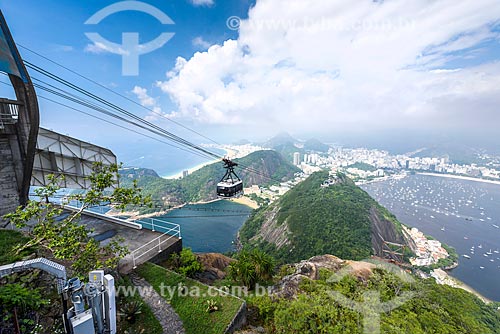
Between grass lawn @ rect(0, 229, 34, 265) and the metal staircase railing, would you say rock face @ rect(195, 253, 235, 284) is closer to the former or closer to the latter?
grass lawn @ rect(0, 229, 34, 265)

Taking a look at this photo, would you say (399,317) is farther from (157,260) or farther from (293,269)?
(157,260)

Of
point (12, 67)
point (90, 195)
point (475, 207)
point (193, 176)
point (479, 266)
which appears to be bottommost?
point (479, 266)

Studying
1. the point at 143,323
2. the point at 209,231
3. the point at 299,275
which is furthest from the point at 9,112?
the point at 209,231

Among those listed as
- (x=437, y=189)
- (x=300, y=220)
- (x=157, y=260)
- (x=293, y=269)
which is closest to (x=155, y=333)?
(x=157, y=260)

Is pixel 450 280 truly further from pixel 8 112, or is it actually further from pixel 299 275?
pixel 8 112

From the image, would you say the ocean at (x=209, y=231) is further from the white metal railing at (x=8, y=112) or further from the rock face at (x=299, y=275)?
the white metal railing at (x=8, y=112)
